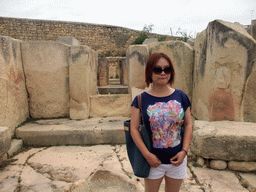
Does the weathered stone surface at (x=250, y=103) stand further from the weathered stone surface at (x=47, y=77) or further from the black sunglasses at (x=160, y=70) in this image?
the weathered stone surface at (x=47, y=77)

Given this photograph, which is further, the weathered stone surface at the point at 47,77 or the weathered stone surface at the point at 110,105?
the weathered stone surface at the point at 110,105

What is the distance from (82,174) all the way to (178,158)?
1.58m

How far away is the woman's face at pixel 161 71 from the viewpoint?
124 cm

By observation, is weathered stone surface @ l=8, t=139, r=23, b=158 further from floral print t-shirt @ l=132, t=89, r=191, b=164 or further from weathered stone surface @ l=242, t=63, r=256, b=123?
weathered stone surface @ l=242, t=63, r=256, b=123

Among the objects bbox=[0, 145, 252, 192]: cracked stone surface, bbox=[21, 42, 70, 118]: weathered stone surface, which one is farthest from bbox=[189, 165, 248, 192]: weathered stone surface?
bbox=[21, 42, 70, 118]: weathered stone surface

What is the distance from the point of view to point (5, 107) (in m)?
3.00

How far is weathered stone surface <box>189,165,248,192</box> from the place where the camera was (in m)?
2.00

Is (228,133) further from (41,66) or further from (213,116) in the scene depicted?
(41,66)

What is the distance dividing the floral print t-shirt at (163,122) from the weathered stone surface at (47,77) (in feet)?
9.47

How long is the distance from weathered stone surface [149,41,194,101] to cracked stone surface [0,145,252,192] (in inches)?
63.4

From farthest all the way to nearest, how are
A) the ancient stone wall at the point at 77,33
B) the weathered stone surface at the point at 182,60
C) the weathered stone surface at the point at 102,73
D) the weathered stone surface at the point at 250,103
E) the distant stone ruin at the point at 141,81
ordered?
the ancient stone wall at the point at 77,33 < the weathered stone surface at the point at 102,73 < the weathered stone surface at the point at 182,60 < the weathered stone surface at the point at 250,103 < the distant stone ruin at the point at 141,81

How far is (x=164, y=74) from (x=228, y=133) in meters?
1.60

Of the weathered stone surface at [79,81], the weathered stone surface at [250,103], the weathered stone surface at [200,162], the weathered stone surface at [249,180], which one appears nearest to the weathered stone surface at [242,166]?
the weathered stone surface at [249,180]

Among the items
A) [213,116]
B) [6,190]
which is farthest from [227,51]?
[6,190]
